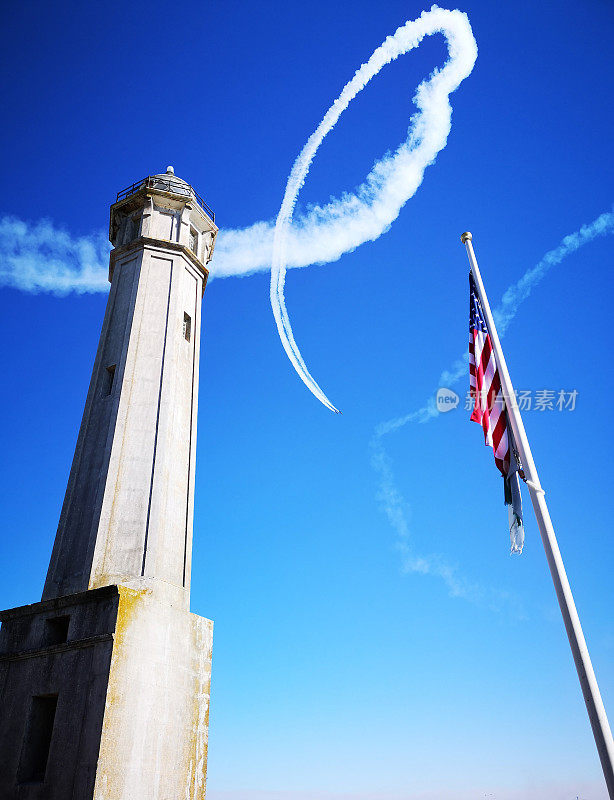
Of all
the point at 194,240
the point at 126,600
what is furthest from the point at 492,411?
the point at 194,240

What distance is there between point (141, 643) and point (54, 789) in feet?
13.3

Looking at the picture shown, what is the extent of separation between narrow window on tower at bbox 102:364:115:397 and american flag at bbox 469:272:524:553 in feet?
50.2

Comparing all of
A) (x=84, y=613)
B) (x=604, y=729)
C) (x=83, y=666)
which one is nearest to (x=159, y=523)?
(x=84, y=613)

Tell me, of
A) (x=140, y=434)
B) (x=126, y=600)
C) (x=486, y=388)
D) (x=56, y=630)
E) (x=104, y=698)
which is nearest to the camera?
(x=486, y=388)

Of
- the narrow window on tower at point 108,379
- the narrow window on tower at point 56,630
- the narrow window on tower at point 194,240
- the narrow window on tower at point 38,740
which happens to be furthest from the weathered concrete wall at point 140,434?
the narrow window on tower at point 38,740

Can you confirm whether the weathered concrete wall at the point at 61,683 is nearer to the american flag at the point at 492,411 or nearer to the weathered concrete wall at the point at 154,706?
the weathered concrete wall at the point at 154,706

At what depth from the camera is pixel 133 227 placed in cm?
2841

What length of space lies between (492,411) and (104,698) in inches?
508

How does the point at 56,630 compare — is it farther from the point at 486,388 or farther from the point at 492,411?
the point at 486,388

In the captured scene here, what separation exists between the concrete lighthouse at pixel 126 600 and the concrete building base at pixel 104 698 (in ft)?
0.14

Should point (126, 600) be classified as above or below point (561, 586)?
above

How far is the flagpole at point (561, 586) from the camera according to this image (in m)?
9.61

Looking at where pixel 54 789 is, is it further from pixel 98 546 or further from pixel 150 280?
pixel 150 280

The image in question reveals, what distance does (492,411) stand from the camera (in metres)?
13.9
